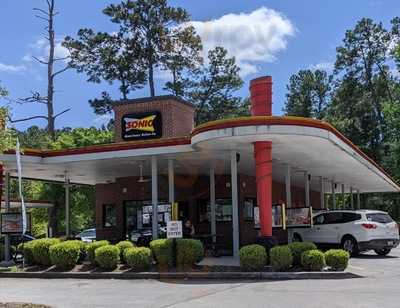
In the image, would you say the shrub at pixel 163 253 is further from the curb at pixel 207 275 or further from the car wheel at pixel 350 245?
the car wheel at pixel 350 245

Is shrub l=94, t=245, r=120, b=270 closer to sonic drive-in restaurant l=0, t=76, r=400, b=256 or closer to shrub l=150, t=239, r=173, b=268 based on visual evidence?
shrub l=150, t=239, r=173, b=268

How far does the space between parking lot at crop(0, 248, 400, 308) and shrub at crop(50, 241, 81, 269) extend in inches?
66.2

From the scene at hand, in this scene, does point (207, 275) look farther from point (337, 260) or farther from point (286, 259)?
point (337, 260)

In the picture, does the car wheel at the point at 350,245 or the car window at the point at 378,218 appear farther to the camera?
the car wheel at the point at 350,245

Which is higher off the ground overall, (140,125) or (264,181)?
(140,125)

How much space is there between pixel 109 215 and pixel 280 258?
50.9 ft

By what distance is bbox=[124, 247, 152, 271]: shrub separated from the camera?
17.9m

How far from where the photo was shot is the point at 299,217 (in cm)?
1925

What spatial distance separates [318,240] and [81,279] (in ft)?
33.2

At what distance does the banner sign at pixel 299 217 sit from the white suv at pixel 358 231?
1.73 meters

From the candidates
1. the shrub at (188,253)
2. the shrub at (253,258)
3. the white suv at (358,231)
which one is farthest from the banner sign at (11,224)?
the white suv at (358,231)

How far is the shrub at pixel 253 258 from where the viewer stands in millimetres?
16453

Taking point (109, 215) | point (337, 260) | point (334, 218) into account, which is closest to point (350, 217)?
point (334, 218)

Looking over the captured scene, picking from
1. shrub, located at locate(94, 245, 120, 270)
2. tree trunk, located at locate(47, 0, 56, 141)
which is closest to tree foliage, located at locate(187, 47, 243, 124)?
tree trunk, located at locate(47, 0, 56, 141)
